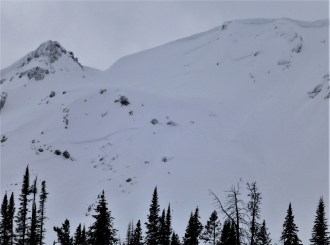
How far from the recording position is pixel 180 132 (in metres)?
78.1

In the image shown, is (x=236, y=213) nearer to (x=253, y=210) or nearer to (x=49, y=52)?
(x=253, y=210)

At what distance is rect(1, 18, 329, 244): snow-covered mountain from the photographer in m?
60.9

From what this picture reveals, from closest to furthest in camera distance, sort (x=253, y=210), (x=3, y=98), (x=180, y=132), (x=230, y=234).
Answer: (x=230, y=234) → (x=253, y=210) → (x=180, y=132) → (x=3, y=98)

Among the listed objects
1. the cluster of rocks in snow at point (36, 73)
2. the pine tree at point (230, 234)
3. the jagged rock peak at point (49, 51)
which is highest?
the jagged rock peak at point (49, 51)

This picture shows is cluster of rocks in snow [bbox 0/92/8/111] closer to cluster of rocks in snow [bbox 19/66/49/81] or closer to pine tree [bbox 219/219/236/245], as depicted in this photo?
cluster of rocks in snow [bbox 19/66/49/81]

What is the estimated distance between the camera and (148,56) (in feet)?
479

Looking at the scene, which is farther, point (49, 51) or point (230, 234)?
point (49, 51)

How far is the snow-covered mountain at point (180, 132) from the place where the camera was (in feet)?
200

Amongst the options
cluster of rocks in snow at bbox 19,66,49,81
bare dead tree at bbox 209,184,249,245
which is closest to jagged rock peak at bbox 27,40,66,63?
cluster of rocks in snow at bbox 19,66,49,81

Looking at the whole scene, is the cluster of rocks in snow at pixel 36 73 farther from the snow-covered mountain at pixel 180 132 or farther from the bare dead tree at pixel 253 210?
the bare dead tree at pixel 253 210

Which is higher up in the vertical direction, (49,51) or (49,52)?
(49,51)

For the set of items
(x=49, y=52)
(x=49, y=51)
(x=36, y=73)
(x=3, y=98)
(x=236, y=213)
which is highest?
(x=49, y=51)

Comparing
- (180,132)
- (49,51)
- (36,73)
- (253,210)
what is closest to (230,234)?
(253,210)

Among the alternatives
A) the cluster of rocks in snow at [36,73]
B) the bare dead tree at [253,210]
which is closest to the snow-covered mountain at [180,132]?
the cluster of rocks in snow at [36,73]
